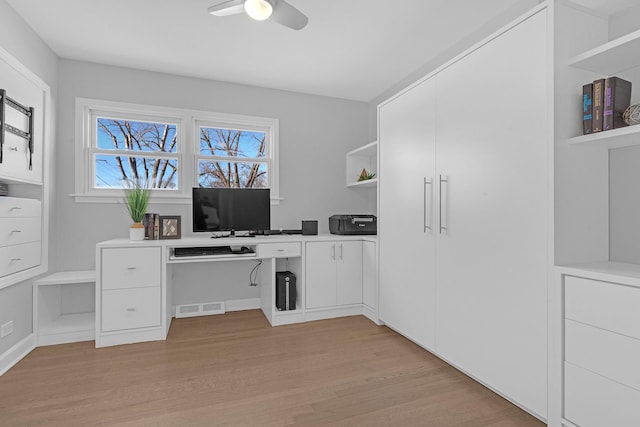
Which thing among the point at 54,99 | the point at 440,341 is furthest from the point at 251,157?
the point at 440,341

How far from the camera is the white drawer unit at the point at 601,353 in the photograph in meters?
1.24

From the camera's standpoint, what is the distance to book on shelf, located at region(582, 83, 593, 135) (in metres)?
1.51

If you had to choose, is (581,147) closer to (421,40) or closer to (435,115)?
(435,115)

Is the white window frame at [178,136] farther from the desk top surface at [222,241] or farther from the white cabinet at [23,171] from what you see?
the desk top surface at [222,241]

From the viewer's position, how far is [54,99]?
9.65ft

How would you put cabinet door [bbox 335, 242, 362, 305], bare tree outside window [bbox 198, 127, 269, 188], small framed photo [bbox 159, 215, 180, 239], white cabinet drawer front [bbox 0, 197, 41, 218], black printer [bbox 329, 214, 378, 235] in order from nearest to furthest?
white cabinet drawer front [bbox 0, 197, 41, 218], small framed photo [bbox 159, 215, 180, 239], cabinet door [bbox 335, 242, 362, 305], black printer [bbox 329, 214, 378, 235], bare tree outside window [bbox 198, 127, 269, 188]

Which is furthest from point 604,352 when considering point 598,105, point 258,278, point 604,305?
point 258,278

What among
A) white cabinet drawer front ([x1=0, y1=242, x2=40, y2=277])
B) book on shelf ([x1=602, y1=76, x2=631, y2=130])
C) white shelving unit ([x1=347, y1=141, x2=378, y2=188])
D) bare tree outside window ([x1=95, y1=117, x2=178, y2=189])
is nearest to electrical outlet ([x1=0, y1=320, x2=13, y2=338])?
white cabinet drawer front ([x1=0, y1=242, x2=40, y2=277])

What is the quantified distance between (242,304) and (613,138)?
3234 mm

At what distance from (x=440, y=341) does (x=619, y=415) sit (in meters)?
1.02

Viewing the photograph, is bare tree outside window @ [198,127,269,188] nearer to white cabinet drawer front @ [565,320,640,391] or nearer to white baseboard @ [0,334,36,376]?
white baseboard @ [0,334,36,376]

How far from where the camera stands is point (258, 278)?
360 cm

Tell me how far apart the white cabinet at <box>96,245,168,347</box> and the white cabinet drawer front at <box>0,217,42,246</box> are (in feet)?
Answer: 1.62

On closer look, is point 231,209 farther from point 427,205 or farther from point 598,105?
point 598,105
